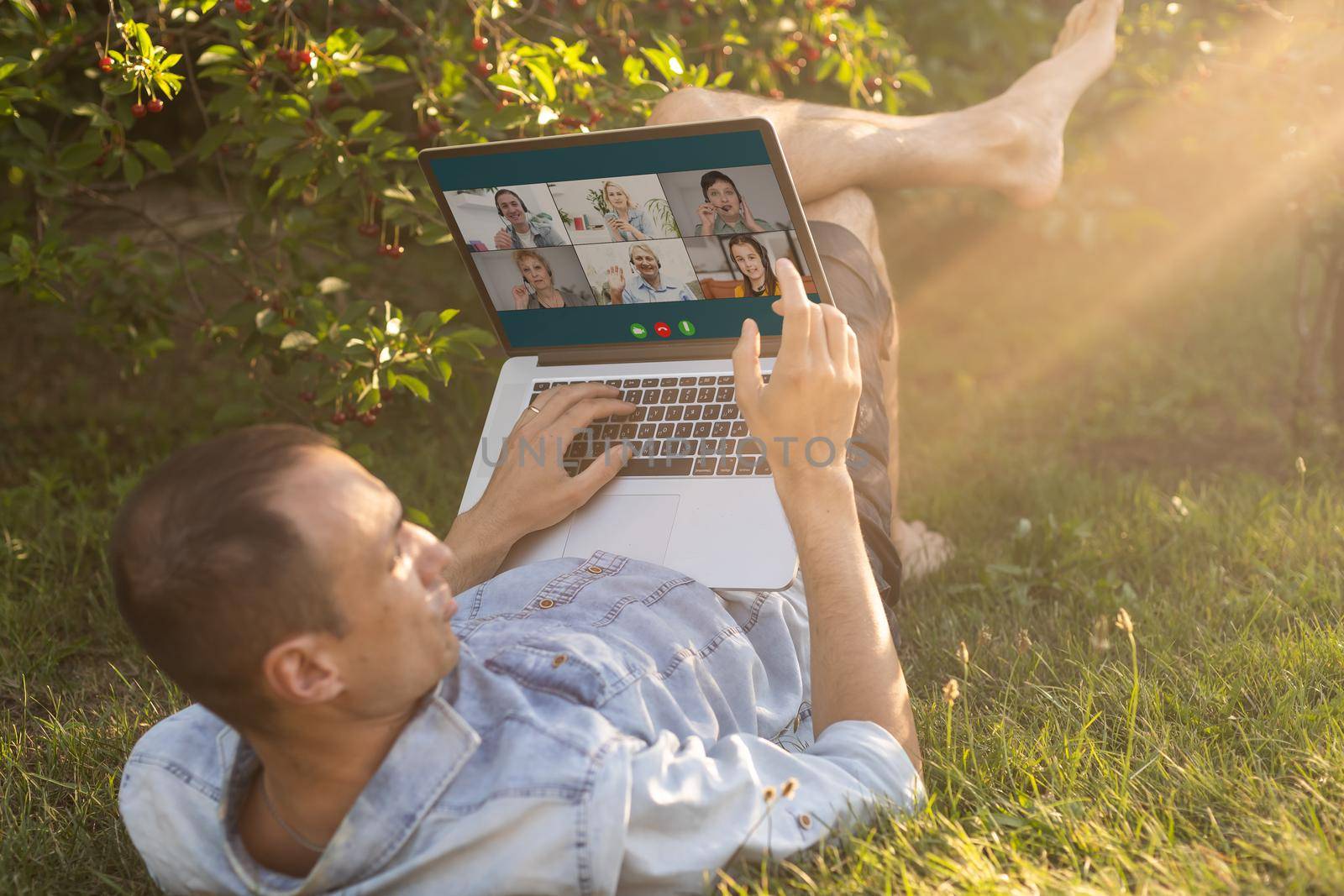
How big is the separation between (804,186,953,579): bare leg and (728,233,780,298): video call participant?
1.87 feet

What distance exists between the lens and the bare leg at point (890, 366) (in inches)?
110

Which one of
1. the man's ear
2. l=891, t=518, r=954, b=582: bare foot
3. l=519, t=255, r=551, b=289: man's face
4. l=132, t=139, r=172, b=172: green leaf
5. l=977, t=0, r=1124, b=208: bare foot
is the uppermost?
l=132, t=139, r=172, b=172: green leaf

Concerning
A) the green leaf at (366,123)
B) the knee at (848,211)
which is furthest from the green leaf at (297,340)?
the knee at (848,211)

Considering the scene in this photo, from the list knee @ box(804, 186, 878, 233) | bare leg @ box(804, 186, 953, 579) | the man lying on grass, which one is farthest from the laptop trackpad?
knee @ box(804, 186, 878, 233)

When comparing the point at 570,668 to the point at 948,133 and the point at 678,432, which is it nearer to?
the point at 678,432

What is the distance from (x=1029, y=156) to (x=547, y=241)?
1378 millimetres

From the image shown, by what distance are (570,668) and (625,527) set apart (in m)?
0.62

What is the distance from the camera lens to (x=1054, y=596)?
9.12ft

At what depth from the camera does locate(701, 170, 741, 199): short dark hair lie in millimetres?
2051

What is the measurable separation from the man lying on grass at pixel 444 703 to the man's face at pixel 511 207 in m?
0.75

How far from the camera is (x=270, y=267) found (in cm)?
317

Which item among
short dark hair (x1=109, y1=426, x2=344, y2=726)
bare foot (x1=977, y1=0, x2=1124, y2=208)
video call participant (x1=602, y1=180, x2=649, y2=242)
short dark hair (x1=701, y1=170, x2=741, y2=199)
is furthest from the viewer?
bare foot (x1=977, y1=0, x2=1124, y2=208)

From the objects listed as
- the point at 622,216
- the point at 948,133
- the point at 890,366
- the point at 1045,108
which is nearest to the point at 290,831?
the point at 622,216

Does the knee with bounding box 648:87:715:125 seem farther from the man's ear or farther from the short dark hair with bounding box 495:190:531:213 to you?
the man's ear
